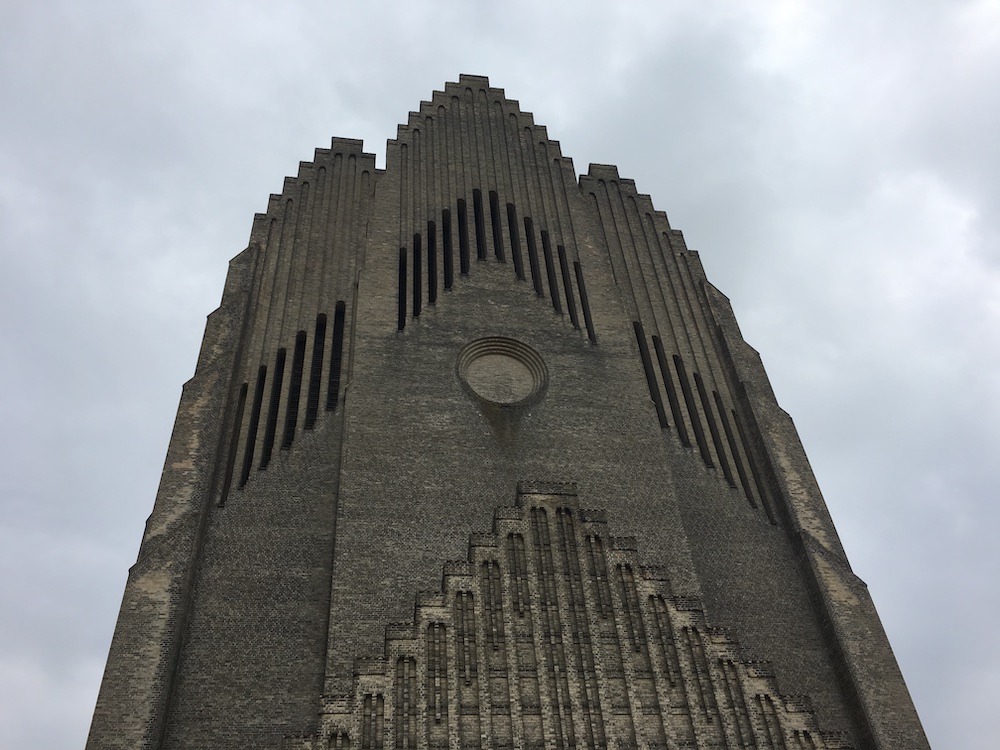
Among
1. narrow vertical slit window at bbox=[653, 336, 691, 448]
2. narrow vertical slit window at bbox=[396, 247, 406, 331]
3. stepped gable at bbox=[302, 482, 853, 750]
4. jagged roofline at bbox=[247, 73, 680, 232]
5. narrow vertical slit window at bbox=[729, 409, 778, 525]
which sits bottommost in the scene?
stepped gable at bbox=[302, 482, 853, 750]

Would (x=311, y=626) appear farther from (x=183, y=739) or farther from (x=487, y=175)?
(x=487, y=175)

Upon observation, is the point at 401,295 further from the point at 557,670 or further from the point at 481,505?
the point at 557,670

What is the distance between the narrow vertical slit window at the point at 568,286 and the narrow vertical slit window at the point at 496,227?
2.08 meters

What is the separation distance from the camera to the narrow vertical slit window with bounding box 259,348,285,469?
82.4ft

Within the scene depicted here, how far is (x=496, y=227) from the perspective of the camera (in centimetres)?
3169

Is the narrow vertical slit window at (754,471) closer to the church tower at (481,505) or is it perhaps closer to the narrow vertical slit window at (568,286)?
the church tower at (481,505)

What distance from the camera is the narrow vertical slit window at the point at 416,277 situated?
28.2 meters

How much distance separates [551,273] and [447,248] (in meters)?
3.76

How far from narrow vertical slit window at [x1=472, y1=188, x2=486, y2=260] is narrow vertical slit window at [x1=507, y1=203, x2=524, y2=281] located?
3.49ft

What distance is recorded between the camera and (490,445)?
2372cm

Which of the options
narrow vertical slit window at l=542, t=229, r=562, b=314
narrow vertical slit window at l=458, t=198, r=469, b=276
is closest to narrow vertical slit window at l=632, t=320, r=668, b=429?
narrow vertical slit window at l=542, t=229, r=562, b=314

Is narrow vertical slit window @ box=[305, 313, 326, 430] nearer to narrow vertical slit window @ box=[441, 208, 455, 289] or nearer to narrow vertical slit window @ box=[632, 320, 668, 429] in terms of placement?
narrow vertical slit window @ box=[441, 208, 455, 289]

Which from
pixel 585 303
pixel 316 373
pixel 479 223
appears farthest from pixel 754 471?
pixel 316 373

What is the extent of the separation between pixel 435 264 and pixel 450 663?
16.6 metres
